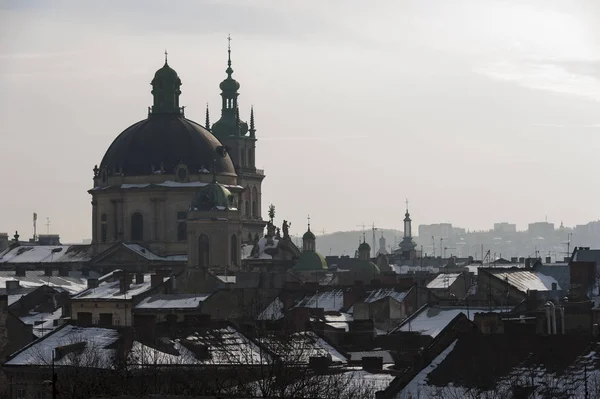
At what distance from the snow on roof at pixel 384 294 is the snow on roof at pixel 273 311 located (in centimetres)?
466

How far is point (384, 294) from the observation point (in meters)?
117

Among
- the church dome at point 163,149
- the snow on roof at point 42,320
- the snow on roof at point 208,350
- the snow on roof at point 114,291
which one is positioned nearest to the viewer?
the snow on roof at point 208,350

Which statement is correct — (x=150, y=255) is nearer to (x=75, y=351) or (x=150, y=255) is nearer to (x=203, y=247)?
(x=203, y=247)

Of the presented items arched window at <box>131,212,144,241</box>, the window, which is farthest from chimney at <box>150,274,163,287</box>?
arched window at <box>131,212,144,241</box>

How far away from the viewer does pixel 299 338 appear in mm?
82562

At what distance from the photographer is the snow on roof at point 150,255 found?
176250 mm

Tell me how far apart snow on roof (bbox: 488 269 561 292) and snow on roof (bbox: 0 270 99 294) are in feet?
111

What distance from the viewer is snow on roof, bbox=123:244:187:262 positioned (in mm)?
176250

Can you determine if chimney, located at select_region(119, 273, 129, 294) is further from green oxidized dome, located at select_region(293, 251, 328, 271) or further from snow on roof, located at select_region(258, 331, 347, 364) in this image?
green oxidized dome, located at select_region(293, 251, 328, 271)

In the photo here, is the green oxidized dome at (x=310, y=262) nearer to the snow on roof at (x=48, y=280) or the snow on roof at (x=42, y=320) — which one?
the snow on roof at (x=48, y=280)

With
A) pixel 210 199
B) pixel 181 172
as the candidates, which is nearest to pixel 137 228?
pixel 181 172

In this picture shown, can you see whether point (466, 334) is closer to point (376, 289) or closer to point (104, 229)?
point (376, 289)

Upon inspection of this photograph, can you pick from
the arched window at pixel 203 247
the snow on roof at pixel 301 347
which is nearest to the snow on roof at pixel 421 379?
the snow on roof at pixel 301 347

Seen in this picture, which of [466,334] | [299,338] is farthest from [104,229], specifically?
[466,334]
